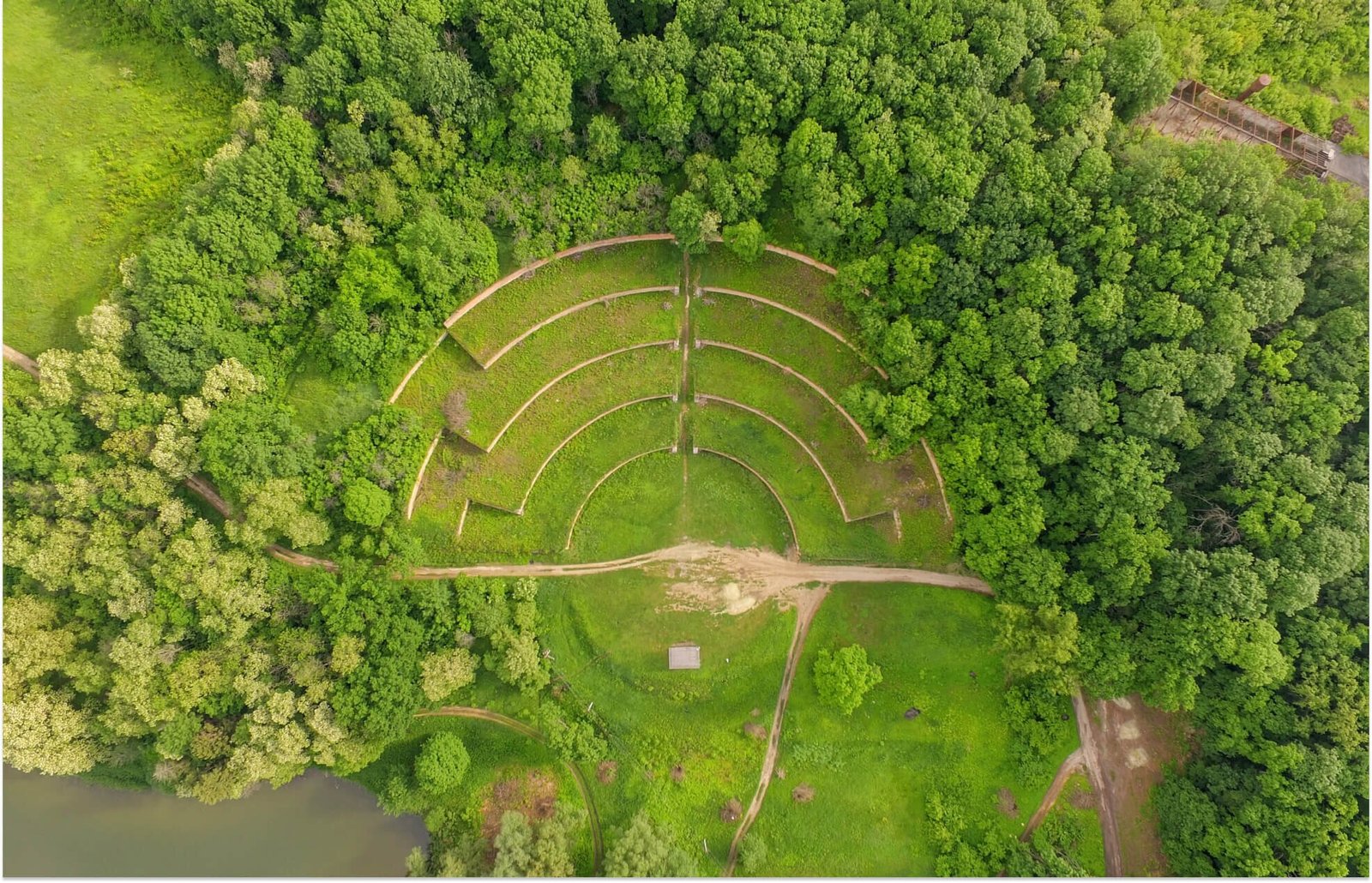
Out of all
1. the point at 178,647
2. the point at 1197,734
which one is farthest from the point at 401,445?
the point at 1197,734

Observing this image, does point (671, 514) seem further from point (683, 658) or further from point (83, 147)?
point (83, 147)

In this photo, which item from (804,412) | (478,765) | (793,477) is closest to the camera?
(478,765)

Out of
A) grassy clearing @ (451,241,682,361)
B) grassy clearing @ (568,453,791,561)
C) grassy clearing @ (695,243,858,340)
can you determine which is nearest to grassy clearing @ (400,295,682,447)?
grassy clearing @ (451,241,682,361)

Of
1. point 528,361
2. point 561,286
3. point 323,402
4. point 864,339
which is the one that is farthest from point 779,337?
point 323,402

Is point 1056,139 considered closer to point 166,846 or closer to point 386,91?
point 386,91

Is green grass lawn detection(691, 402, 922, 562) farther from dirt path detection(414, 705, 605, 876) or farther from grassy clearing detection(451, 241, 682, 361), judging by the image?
Answer: dirt path detection(414, 705, 605, 876)

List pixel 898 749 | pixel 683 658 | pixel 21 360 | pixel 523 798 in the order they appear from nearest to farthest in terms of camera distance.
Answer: pixel 21 360, pixel 898 749, pixel 523 798, pixel 683 658
